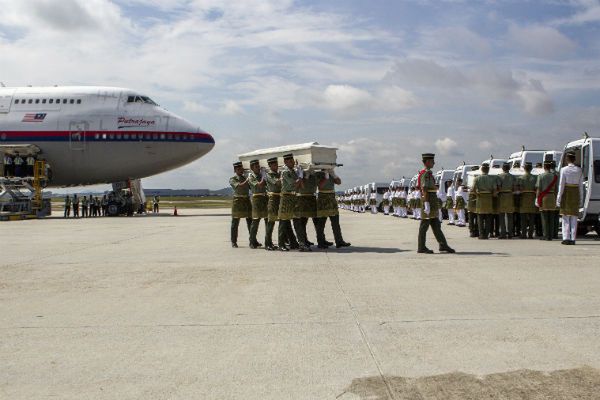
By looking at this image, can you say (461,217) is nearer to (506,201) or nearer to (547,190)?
(506,201)

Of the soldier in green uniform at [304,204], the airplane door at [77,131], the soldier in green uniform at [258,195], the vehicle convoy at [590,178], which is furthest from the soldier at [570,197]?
the airplane door at [77,131]

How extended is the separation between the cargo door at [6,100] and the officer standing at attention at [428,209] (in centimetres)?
2432

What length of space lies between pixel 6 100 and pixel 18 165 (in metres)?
3.21

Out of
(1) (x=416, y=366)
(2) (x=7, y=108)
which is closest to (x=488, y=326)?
(1) (x=416, y=366)

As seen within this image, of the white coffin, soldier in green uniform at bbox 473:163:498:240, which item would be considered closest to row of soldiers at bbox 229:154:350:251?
the white coffin

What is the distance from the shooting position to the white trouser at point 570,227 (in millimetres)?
11977

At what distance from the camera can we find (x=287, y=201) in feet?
37.7

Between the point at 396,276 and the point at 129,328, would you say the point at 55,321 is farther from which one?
the point at 396,276

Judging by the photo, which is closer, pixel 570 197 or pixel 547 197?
pixel 570 197

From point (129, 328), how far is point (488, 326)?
9.34 ft

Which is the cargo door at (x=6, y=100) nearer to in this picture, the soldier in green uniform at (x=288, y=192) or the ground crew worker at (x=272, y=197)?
the ground crew worker at (x=272, y=197)

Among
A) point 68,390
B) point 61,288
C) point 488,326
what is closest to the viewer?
point 68,390

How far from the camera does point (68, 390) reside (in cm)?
344

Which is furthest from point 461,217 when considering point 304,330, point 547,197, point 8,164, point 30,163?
point 8,164
